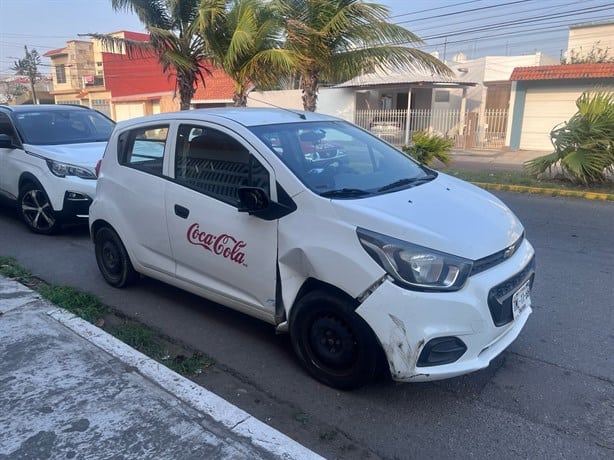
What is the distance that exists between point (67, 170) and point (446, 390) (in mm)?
5549

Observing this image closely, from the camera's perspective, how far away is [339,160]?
377 cm

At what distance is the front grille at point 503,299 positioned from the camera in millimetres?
2867

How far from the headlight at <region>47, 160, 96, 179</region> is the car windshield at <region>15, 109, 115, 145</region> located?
81cm

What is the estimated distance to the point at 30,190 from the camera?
690cm

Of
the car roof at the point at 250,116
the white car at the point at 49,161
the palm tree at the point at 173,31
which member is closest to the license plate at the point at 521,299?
the car roof at the point at 250,116

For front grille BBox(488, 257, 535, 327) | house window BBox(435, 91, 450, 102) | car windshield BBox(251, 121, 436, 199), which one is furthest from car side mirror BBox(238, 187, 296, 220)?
house window BBox(435, 91, 450, 102)

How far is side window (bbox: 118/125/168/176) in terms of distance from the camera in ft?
14.0

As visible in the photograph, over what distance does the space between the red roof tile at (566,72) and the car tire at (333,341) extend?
17.9m

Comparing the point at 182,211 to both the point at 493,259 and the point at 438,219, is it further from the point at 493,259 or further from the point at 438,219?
the point at 493,259

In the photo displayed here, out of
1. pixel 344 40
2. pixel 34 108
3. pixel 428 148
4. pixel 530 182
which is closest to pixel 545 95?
pixel 428 148

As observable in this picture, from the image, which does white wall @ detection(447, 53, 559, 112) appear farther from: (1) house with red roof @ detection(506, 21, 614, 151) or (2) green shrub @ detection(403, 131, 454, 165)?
(2) green shrub @ detection(403, 131, 454, 165)

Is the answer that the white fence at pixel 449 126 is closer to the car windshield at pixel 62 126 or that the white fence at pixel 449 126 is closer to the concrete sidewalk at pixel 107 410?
the car windshield at pixel 62 126

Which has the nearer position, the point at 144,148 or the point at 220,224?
the point at 220,224

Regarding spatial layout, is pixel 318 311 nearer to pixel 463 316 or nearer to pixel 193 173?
pixel 463 316
